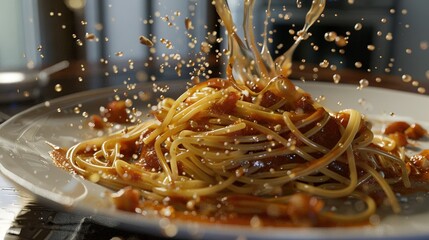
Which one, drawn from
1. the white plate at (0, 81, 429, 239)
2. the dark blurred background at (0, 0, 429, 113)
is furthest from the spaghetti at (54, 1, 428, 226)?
the dark blurred background at (0, 0, 429, 113)

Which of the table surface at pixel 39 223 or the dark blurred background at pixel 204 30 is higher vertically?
the table surface at pixel 39 223

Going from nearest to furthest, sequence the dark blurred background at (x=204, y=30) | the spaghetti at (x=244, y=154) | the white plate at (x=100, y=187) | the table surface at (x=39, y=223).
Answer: the white plate at (x=100, y=187) → the table surface at (x=39, y=223) → the spaghetti at (x=244, y=154) → the dark blurred background at (x=204, y=30)

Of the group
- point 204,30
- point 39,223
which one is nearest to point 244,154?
point 39,223

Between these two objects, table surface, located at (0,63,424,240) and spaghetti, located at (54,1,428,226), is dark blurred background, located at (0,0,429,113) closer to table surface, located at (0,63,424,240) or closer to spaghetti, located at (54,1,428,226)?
spaghetti, located at (54,1,428,226)

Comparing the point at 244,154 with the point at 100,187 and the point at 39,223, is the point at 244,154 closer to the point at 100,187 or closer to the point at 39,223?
the point at 100,187

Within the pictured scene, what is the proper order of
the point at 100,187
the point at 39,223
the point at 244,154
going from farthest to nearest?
1. the point at 244,154
2. the point at 100,187
3. the point at 39,223

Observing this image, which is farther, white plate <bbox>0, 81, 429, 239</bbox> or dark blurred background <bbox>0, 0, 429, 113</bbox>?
dark blurred background <bbox>0, 0, 429, 113</bbox>

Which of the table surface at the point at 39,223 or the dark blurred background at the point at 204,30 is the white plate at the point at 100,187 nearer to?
the table surface at the point at 39,223

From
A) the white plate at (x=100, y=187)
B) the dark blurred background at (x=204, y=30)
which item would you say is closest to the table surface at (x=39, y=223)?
the white plate at (x=100, y=187)
